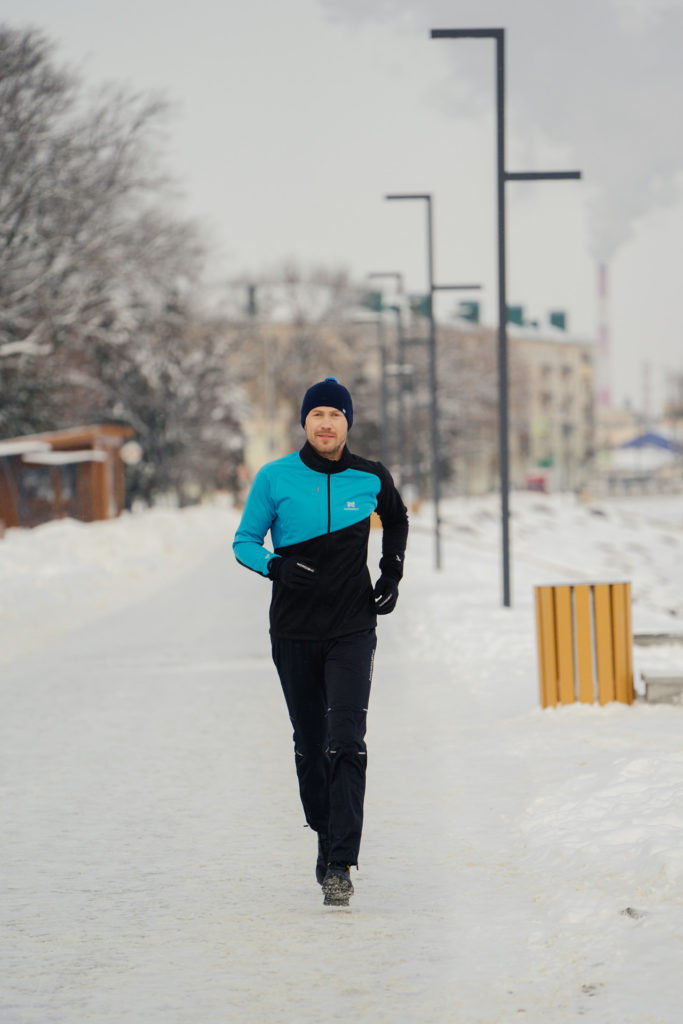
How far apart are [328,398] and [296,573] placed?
68 cm

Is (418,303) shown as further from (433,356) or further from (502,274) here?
(502,274)

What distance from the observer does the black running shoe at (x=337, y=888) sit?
5.57 meters

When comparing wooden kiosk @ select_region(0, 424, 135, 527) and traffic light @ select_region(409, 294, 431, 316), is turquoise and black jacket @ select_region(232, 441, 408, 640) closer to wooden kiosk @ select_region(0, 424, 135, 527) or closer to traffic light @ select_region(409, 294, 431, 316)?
wooden kiosk @ select_region(0, 424, 135, 527)

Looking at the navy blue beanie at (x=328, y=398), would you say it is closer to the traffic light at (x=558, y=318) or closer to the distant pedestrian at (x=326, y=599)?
the distant pedestrian at (x=326, y=599)

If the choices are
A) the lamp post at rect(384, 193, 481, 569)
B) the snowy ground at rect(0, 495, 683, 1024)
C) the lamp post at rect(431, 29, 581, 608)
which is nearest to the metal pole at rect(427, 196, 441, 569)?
the lamp post at rect(384, 193, 481, 569)

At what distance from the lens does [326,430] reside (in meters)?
5.75

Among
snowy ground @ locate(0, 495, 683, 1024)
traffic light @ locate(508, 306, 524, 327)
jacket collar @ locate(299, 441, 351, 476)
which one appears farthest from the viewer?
traffic light @ locate(508, 306, 524, 327)

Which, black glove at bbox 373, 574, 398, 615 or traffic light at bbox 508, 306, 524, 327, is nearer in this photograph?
black glove at bbox 373, 574, 398, 615

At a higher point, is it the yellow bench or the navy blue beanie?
the navy blue beanie

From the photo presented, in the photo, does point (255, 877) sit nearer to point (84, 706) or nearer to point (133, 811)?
point (133, 811)

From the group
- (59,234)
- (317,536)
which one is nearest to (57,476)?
(59,234)

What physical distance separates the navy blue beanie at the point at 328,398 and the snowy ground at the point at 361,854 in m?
1.78

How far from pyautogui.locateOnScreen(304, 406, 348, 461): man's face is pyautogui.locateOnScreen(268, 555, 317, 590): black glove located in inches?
16.5

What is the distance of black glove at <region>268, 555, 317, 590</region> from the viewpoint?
18.3 feet
